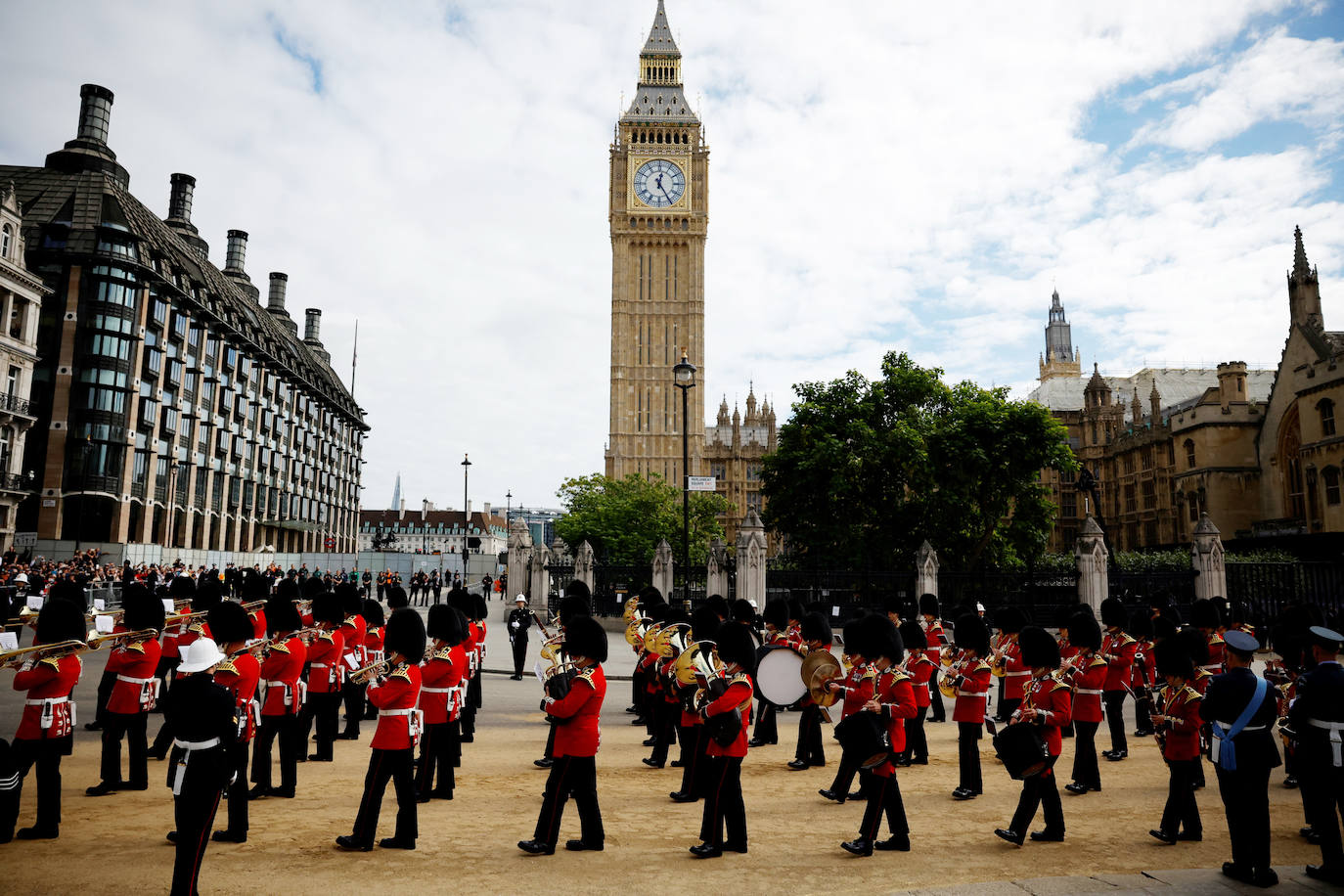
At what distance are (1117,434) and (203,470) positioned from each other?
233ft

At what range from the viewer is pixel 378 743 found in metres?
7.24

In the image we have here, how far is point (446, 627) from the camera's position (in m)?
8.55

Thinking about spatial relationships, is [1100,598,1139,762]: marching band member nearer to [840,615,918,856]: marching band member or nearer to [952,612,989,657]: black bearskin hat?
[952,612,989,657]: black bearskin hat

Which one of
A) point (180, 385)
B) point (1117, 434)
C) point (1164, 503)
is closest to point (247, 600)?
point (180, 385)

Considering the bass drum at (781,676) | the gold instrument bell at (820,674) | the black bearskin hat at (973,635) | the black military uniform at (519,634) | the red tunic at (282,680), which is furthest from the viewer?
the black military uniform at (519,634)

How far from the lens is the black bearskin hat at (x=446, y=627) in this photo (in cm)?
852

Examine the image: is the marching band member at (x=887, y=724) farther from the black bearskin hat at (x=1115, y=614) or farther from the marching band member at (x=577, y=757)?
the black bearskin hat at (x=1115, y=614)

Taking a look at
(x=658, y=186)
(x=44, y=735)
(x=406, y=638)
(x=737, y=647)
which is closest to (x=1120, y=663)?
(x=737, y=647)

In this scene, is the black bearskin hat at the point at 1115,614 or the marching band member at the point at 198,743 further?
the black bearskin hat at the point at 1115,614

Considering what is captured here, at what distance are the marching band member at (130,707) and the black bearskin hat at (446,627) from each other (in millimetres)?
3100

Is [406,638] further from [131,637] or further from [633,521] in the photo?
[633,521]

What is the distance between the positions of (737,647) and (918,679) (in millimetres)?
3437

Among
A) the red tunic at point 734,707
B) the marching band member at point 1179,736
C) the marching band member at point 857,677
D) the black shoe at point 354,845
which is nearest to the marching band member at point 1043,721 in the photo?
the marching band member at point 1179,736

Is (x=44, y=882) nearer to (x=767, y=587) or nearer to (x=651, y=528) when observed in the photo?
(x=767, y=587)
